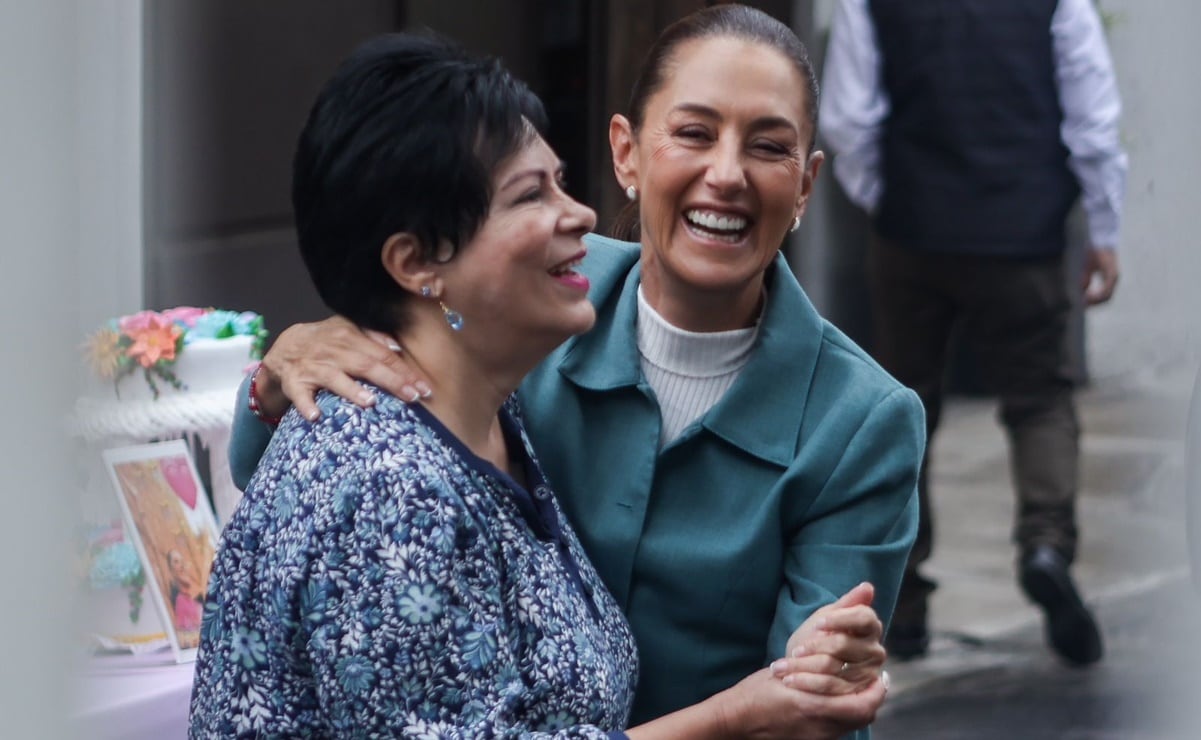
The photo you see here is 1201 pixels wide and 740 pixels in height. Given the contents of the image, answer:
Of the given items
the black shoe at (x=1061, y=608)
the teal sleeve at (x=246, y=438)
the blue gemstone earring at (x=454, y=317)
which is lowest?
the black shoe at (x=1061, y=608)

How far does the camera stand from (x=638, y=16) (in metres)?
4.38

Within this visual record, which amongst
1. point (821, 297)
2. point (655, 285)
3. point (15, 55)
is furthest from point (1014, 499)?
point (15, 55)

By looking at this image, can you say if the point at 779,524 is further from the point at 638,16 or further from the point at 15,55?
the point at 638,16

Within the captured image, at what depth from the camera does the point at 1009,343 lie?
162 inches

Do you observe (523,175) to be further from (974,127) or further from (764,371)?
(974,127)

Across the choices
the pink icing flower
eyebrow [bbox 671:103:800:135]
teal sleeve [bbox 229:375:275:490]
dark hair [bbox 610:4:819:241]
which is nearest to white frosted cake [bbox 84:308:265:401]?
the pink icing flower

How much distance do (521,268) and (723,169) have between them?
12.3 inches

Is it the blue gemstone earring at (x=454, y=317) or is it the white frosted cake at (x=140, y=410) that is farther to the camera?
the white frosted cake at (x=140, y=410)

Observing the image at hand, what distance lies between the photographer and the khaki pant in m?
4.10

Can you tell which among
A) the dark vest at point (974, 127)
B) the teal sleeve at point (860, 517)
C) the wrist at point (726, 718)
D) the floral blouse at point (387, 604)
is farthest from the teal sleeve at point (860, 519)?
the dark vest at point (974, 127)

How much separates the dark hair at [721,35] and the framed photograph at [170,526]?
0.85 meters

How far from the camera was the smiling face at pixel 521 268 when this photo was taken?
1729 mm

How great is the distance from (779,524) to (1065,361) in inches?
95.2

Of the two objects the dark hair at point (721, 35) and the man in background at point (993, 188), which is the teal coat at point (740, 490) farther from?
the man in background at point (993, 188)
